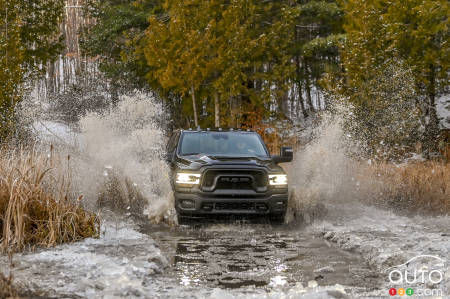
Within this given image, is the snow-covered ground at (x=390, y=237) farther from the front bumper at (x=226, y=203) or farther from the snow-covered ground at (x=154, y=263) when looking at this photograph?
the front bumper at (x=226, y=203)

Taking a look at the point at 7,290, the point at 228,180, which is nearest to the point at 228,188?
the point at 228,180

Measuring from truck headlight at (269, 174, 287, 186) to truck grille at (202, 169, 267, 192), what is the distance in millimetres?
257

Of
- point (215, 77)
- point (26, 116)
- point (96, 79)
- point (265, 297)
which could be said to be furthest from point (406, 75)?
point (96, 79)

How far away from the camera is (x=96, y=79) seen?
4331 centimetres

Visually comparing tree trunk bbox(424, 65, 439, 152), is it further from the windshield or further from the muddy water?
the muddy water

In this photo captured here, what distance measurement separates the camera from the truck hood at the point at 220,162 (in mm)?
10727

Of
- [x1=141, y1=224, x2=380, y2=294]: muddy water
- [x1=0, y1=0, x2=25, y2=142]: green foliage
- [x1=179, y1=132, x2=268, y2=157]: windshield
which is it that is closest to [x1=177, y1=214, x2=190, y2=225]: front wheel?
[x1=141, y1=224, x2=380, y2=294]: muddy water

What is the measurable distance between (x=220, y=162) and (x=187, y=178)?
61 centimetres

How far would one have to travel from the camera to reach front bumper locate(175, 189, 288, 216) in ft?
34.2

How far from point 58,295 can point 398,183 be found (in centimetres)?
1064

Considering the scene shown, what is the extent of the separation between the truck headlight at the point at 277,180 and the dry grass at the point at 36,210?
3099 mm

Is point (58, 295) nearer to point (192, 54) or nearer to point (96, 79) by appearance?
point (192, 54)

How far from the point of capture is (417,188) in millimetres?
14352

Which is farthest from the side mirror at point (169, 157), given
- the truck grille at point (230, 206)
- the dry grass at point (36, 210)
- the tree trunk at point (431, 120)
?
the tree trunk at point (431, 120)
